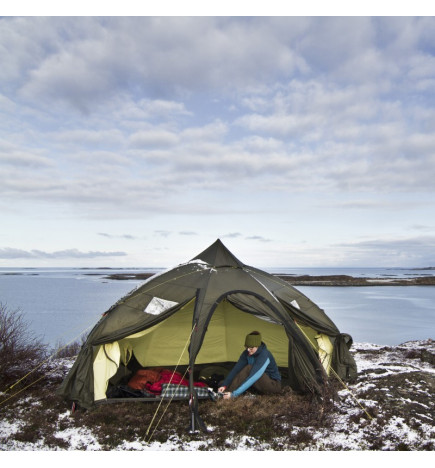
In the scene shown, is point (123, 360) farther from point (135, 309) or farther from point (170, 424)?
point (170, 424)

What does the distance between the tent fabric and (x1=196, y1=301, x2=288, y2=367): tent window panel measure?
0.02m

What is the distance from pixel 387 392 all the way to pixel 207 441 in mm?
3477

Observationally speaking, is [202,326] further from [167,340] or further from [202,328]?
[167,340]

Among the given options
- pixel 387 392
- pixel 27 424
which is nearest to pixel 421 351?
→ pixel 387 392

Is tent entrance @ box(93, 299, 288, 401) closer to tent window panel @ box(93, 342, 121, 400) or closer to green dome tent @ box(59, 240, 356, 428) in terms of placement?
green dome tent @ box(59, 240, 356, 428)

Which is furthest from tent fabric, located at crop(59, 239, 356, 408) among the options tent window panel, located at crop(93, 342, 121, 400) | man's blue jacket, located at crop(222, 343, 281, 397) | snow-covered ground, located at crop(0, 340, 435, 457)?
snow-covered ground, located at crop(0, 340, 435, 457)

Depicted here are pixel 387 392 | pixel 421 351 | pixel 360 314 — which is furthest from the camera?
pixel 360 314

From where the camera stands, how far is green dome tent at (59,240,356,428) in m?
6.11

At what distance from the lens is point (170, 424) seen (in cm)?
533

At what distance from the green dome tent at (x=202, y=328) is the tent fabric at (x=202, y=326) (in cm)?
2

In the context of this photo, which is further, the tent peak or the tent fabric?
the tent peak

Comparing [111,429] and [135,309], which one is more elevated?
[135,309]

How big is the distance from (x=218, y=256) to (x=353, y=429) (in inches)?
147

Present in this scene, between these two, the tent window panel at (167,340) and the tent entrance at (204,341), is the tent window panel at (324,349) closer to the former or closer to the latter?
the tent entrance at (204,341)
